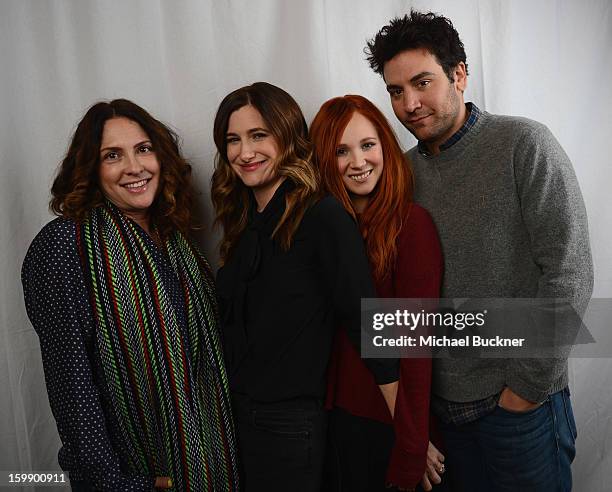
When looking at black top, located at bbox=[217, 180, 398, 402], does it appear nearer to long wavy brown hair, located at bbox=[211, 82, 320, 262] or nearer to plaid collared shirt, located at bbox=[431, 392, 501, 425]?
long wavy brown hair, located at bbox=[211, 82, 320, 262]

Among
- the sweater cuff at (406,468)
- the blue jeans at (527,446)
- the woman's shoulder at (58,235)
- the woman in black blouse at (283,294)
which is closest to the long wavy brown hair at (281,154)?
the woman in black blouse at (283,294)

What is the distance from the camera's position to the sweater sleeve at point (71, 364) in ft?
4.44

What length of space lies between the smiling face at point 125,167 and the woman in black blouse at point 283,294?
243 millimetres

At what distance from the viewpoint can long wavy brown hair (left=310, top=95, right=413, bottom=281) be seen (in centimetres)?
145

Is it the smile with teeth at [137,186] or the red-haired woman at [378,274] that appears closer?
the red-haired woman at [378,274]

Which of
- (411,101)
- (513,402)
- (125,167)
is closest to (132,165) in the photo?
(125,167)

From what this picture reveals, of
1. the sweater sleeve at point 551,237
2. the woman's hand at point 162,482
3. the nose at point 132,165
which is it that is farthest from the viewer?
the nose at point 132,165

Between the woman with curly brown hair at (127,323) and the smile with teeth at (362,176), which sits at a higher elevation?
the smile with teeth at (362,176)

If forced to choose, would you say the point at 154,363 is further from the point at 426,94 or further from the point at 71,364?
the point at 426,94

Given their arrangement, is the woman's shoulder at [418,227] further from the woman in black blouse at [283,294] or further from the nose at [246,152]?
the nose at [246,152]

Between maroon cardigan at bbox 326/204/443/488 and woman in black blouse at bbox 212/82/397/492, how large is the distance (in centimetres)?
5

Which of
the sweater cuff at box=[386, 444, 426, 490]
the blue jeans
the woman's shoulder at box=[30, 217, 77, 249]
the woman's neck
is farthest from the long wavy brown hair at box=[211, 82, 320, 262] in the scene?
the blue jeans

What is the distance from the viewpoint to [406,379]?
4.57ft

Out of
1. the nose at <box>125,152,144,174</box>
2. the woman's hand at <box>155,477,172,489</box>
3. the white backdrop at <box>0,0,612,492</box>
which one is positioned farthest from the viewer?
the white backdrop at <box>0,0,612,492</box>
